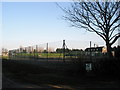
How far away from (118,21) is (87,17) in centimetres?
260

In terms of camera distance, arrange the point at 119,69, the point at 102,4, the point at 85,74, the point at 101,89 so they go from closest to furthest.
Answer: the point at 101,89 < the point at 119,69 < the point at 85,74 < the point at 102,4

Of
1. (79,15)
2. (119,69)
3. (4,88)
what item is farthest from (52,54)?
(4,88)

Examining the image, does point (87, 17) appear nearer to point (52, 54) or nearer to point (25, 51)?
point (52, 54)

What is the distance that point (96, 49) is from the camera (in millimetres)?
22172

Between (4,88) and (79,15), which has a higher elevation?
(79,15)

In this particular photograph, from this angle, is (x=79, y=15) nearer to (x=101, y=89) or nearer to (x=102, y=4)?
(x=102, y=4)

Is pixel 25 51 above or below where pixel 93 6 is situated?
below

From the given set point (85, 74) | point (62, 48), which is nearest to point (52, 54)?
point (62, 48)

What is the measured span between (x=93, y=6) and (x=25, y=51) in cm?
2160

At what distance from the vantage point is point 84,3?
781 inches

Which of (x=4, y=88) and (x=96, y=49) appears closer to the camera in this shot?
(x=4, y=88)

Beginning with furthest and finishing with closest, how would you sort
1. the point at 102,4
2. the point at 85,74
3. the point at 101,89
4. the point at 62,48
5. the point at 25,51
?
the point at 25,51
the point at 62,48
the point at 102,4
the point at 85,74
the point at 101,89

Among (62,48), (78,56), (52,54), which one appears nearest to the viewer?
(78,56)

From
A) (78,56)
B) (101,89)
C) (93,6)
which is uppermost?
(93,6)
